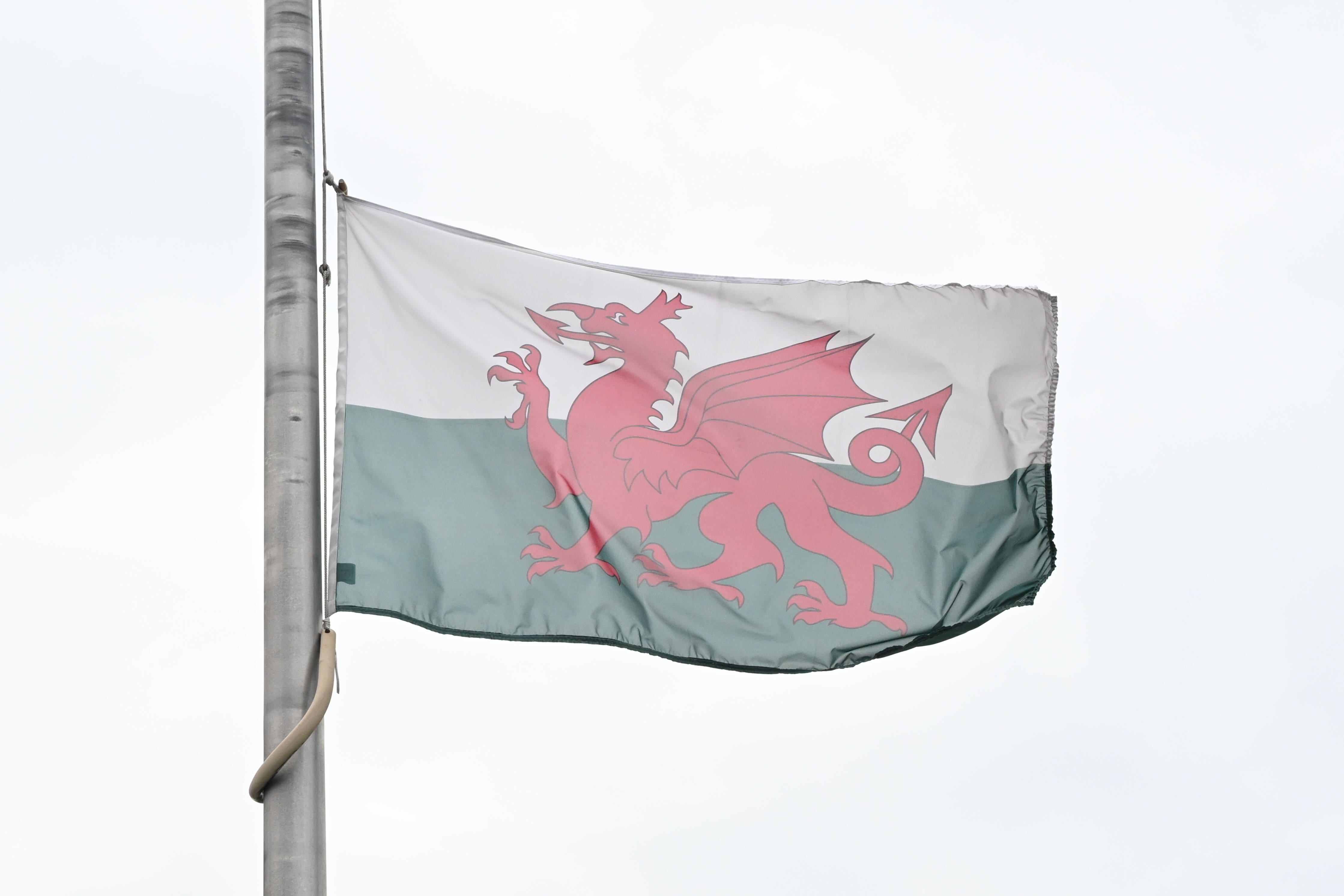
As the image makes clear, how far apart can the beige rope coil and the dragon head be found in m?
2.85

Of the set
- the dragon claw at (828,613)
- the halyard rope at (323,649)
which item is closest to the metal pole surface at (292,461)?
the halyard rope at (323,649)

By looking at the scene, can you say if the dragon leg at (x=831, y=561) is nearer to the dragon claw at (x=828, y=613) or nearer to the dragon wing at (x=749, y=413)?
the dragon claw at (x=828, y=613)

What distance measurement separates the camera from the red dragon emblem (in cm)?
847

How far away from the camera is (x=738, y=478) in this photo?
9062 millimetres

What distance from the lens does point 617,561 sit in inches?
327

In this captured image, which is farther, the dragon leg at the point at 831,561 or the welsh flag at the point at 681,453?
the dragon leg at the point at 831,561

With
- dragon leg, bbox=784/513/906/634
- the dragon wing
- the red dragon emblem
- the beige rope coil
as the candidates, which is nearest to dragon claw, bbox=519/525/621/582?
the red dragon emblem

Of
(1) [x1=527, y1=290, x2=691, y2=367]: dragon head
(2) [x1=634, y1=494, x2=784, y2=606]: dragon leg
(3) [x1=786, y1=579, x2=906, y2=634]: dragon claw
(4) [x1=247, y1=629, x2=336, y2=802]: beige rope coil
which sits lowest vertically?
(4) [x1=247, y1=629, x2=336, y2=802]: beige rope coil

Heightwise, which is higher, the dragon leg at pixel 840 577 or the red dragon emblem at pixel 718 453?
the red dragon emblem at pixel 718 453

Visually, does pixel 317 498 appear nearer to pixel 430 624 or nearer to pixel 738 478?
pixel 430 624

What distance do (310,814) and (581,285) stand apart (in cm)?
365

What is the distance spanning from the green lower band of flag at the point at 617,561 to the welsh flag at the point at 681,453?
13 mm

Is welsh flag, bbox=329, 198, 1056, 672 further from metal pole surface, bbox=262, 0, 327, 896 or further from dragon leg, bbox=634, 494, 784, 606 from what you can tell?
metal pole surface, bbox=262, 0, 327, 896

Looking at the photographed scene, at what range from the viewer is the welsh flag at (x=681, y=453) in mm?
7922
